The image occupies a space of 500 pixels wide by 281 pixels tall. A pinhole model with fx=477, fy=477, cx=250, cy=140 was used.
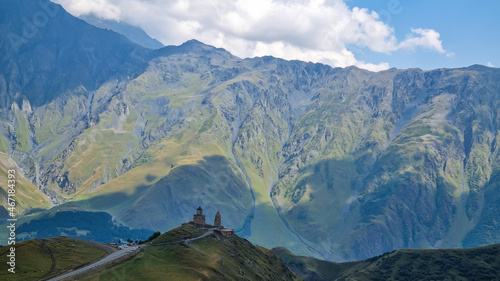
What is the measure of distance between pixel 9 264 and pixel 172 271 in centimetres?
5086

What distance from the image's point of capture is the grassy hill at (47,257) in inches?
Answer: 5699

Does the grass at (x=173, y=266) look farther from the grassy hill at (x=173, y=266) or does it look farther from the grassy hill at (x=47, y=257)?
the grassy hill at (x=47, y=257)

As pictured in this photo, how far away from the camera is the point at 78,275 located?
5699 inches

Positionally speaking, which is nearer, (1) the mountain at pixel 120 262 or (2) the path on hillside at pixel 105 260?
(2) the path on hillside at pixel 105 260

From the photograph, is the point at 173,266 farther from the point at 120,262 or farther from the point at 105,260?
the point at 105,260

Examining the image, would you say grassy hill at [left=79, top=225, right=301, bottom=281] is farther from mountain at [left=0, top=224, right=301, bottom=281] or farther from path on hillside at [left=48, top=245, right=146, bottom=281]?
path on hillside at [left=48, top=245, right=146, bottom=281]

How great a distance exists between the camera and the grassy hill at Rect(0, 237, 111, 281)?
144750 mm

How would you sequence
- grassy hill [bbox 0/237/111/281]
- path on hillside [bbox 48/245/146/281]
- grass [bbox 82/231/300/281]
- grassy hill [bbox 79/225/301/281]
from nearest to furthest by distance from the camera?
grassy hill [bbox 0/237/111/281], path on hillside [bbox 48/245/146/281], grassy hill [bbox 79/225/301/281], grass [bbox 82/231/300/281]

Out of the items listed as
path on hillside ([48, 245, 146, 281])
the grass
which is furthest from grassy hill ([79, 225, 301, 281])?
path on hillside ([48, 245, 146, 281])

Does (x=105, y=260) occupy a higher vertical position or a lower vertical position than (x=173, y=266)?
higher

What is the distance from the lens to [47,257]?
159 metres

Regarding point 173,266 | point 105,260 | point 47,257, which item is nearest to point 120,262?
point 105,260

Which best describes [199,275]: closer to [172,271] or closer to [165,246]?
[172,271]

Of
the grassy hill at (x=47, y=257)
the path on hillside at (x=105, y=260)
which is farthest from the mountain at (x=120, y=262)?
the path on hillside at (x=105, y=260)
